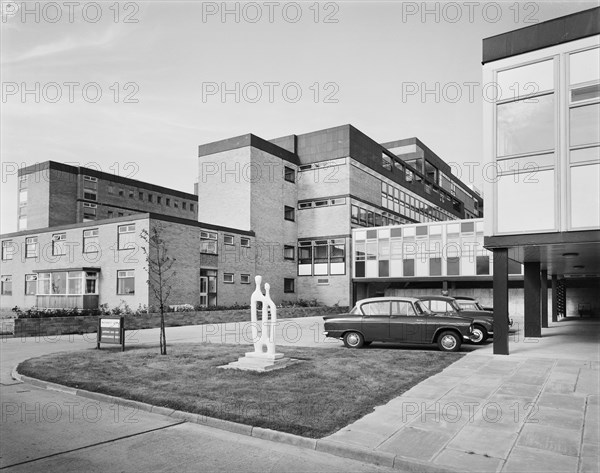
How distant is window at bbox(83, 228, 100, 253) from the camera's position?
30094 millimetres

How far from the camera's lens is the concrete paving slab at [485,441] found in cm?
583

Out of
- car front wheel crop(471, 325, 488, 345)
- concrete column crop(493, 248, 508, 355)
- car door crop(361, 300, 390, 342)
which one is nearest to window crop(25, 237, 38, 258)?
car door crop(361, 300, 390, 342)

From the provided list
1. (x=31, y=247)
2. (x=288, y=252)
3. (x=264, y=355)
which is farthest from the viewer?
(x=288, y=252)

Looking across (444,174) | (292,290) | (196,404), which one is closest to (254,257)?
(292,290)

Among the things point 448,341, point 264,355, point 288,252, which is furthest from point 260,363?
point 288,252

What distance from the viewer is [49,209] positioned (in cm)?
5644

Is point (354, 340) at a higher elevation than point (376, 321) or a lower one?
lower

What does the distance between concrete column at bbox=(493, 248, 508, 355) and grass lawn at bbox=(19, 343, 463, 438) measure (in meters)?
1.43

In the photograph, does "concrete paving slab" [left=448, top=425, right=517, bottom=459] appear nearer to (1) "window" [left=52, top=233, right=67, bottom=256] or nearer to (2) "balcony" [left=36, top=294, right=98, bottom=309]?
(2) "balcony" [left=36, top=294, right=98, bottom=309]

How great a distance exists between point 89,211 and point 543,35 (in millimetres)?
57223

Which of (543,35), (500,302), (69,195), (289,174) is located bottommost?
(500,302)

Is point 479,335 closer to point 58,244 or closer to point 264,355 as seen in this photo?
point 264,355

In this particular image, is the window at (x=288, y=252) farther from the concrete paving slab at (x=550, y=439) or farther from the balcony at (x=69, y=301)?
the concrete paving slab at (x=550, y=439)

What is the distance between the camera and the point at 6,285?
3631cm
